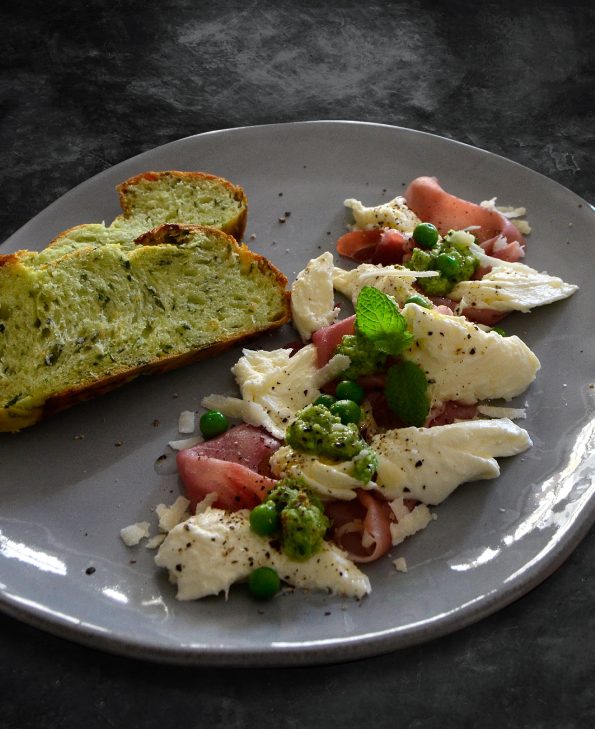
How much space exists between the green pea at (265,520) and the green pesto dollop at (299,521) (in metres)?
0.03

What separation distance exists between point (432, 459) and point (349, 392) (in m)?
0.57

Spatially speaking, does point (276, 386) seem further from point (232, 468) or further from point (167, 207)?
point (167, 207)

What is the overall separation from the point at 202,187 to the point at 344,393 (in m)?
1.94

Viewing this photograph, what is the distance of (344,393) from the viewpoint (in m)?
4.40

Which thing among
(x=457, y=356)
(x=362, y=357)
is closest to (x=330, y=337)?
(x=362, y=357)

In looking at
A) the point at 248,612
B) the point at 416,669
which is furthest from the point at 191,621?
the point at 416,669

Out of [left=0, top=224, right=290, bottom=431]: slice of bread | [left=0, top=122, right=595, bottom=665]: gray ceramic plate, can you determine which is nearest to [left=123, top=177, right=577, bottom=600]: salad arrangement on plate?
[left=0, top=122, right=595, bottom=665]: gray ceramic plate

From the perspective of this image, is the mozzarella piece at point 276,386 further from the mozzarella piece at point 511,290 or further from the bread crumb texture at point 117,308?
the mozzarella piece at point 511,290

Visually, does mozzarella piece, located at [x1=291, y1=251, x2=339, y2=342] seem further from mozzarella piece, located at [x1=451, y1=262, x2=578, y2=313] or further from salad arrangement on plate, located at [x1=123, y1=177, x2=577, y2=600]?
mozzarella piece, located at [x1=451, y1=262, x2=578, y2=313]

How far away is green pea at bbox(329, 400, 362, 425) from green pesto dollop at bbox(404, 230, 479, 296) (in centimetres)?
104

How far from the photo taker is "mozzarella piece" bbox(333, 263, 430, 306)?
486cm

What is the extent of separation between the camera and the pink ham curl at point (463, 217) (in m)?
5.33

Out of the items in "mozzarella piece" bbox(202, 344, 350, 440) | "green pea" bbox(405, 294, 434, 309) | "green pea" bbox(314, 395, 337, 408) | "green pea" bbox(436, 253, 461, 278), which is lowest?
"mozzarella piece" bbox(202, 344, 350, 440)

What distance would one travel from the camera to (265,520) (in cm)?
378
